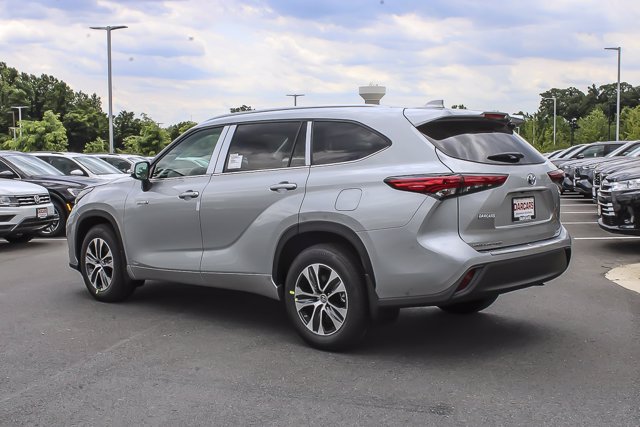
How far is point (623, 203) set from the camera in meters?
9.89

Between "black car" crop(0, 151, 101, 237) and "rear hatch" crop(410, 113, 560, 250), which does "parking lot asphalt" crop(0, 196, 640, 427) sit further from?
"black car" crop(0, 151, 101, 237)

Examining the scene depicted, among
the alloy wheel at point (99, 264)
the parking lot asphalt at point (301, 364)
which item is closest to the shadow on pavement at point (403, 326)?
the parking lot asphalt at point (301, 364)

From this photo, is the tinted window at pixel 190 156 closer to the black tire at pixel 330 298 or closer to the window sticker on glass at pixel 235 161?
the window sticker on glass at pixel 235 161

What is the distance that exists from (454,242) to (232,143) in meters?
2.25

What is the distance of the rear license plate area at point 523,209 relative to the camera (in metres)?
5.10

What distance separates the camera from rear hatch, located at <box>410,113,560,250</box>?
488 centimetres

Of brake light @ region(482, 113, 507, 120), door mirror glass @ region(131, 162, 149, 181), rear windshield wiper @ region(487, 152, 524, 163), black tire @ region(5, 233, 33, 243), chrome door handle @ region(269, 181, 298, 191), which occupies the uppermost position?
brake light @ region(482, 113, 507, 120)

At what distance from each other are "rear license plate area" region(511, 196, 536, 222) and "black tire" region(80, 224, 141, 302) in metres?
3.80

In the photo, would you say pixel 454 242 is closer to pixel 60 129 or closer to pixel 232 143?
pixel 232 143

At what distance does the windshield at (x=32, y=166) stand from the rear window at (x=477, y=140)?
10636 mm

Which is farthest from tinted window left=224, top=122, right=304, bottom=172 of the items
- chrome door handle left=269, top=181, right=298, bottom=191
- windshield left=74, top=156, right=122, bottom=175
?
windshield left=74, top=156, right=122, bottom=175

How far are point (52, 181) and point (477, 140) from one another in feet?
33.8

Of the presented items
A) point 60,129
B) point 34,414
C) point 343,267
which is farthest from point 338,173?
point 60,129

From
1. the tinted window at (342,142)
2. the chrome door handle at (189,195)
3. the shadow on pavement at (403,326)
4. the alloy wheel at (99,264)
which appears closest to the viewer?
the tinted window at (342,142)
